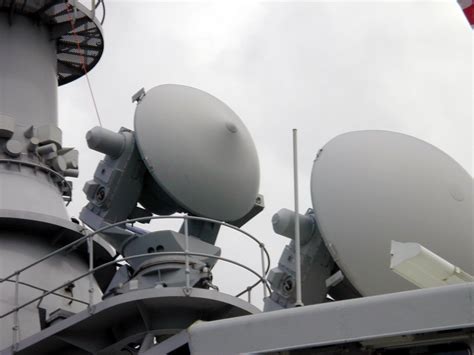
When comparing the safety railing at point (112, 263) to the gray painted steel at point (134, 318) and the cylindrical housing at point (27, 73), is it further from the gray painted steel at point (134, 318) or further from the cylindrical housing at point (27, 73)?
the cylindrical housing at point (27, 73)

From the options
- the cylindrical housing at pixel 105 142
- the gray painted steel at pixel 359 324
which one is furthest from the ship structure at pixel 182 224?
the gray painted steel at pixel 359 324

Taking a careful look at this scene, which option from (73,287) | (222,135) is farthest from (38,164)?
(222,135)

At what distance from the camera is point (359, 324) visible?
278 inches

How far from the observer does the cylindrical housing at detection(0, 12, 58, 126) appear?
46.5 ft

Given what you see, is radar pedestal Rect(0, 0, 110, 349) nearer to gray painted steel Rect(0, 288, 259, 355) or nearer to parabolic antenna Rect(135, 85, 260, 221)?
gray painted steel Rect(0, 288, 259, 355)

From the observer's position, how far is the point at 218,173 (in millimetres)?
11672

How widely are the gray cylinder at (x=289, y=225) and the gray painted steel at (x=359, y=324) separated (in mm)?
4286

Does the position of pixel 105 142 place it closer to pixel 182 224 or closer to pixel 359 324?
pixel 182 224

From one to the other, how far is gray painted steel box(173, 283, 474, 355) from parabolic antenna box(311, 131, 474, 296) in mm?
3311

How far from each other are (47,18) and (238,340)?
8.95 meters

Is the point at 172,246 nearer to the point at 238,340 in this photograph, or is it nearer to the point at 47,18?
the point at 238,340

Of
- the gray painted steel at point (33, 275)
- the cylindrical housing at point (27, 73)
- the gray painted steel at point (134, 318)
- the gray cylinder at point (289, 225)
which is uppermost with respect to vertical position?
the cylindrical housing at point (27, 73)

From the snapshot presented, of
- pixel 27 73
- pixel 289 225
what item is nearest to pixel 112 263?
pixel 289 225

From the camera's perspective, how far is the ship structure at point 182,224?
1034cm
